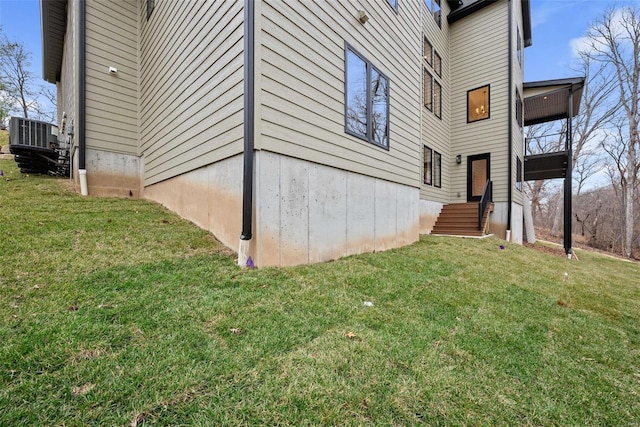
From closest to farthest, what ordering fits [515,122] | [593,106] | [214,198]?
[214,198] → [515,122] → [593,106]

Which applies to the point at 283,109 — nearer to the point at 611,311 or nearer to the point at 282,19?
the point at 282,19

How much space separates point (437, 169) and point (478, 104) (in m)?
3.09

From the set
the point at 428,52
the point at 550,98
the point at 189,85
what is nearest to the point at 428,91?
the point at 428,52

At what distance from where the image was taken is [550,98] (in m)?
11.3

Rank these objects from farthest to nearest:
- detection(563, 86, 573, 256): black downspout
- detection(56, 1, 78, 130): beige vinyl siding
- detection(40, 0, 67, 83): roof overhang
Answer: detection(563, 86, 573, 256): black downspout
detection(40, 0, 67, 83): roof overhang
detection(56, 1, 78, 130): beige vinyl siding

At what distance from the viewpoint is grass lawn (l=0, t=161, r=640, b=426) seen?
1.49 metres

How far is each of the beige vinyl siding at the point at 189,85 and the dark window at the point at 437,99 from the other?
849 centimetres

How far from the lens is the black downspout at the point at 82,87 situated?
19.1ft

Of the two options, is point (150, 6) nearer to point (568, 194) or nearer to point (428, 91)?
point (428, 91)

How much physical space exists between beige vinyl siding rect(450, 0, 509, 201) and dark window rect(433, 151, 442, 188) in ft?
3.01

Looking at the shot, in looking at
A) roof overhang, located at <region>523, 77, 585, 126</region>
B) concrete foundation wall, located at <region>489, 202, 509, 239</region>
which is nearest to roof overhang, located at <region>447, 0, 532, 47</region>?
roof overhang, located at <region>523, 77, 585, 126</region>

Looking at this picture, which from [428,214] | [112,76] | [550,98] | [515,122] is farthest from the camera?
[550,98]

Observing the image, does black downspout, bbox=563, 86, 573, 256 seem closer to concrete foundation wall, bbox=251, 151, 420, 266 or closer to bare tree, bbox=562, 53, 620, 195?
concrete foundation wall, bbox=251, 151, 420, 266

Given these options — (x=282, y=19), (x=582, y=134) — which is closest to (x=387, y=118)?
(x=282, y=19)
